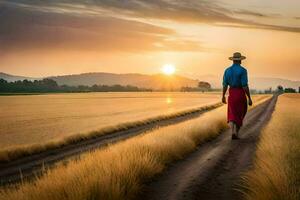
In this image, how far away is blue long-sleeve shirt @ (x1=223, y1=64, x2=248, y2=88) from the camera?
1738cm

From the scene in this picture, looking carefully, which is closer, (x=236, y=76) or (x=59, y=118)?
(x=236, y=76)

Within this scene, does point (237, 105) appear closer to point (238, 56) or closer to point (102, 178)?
point (238, 56)

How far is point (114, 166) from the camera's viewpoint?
1055 centimetres

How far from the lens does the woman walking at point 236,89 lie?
17391 mm

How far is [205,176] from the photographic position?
10891 millimetres

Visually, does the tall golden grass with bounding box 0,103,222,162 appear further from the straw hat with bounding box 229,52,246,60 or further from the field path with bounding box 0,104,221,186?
the straw hat with bounding box 229,52,246,60

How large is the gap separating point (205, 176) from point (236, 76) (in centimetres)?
726

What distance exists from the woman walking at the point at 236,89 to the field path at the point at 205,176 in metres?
2.43

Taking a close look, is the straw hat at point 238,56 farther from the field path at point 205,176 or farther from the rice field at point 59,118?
the rice field at point 59,118

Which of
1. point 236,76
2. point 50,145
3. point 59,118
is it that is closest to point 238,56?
point 236,76

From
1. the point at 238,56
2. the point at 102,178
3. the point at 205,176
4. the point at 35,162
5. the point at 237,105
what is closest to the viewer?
the point at 102,178

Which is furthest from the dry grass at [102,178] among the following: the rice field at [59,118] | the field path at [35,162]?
the rice field at [59,118]

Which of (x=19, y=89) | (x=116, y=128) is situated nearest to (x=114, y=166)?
(x=116, y=128)

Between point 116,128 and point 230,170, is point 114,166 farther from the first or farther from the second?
point 116,128
